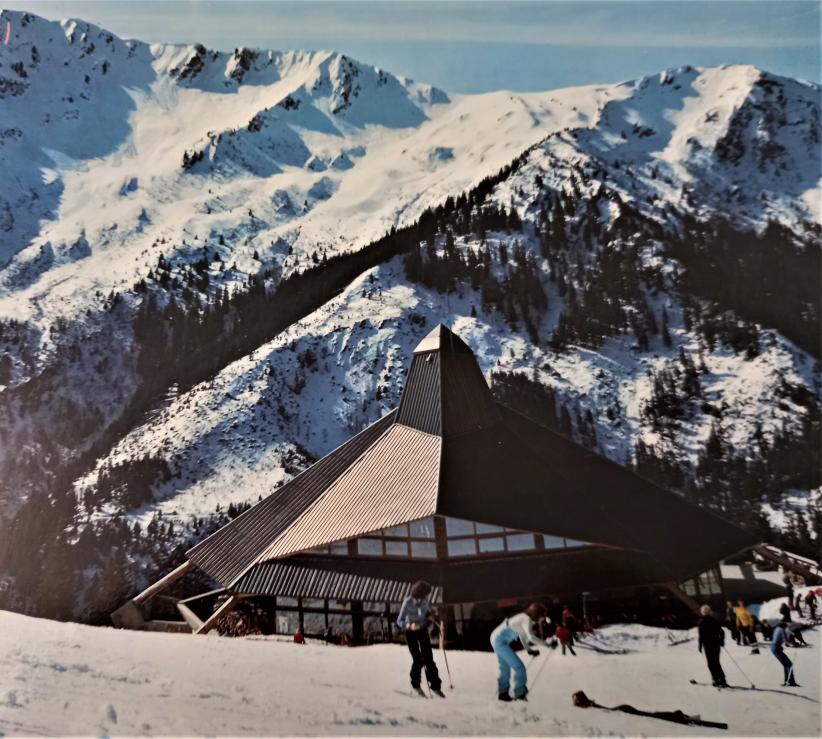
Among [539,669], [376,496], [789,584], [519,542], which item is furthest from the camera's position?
[789,584]

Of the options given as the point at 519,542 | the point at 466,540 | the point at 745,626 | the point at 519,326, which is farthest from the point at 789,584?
the point at 519,326

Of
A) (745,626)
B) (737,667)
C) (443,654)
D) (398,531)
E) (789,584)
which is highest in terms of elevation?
(398,531)

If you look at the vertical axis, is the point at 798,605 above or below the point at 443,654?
above

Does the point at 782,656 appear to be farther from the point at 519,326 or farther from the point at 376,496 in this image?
the point at 519,326

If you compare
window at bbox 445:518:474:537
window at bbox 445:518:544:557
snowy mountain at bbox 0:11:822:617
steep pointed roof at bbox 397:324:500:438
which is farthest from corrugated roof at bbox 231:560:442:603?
snowy mountain at bbox 0:11:822:617

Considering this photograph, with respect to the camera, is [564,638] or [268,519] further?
[268,519]

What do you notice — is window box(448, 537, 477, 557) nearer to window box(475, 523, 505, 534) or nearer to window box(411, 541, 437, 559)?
window box(475, 523, 505, 534)
